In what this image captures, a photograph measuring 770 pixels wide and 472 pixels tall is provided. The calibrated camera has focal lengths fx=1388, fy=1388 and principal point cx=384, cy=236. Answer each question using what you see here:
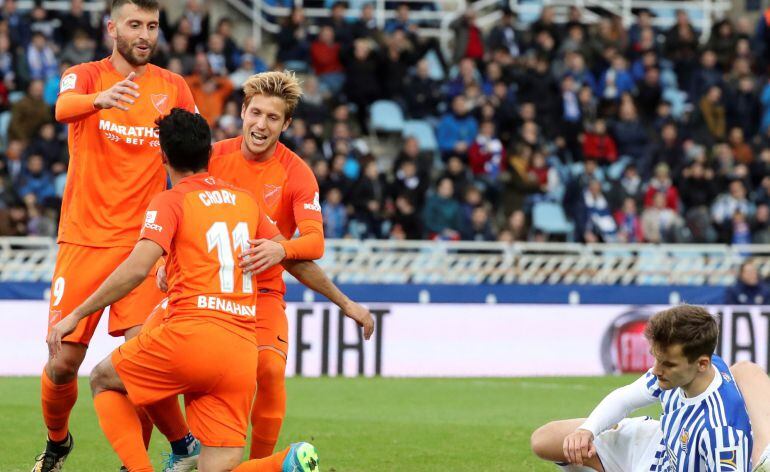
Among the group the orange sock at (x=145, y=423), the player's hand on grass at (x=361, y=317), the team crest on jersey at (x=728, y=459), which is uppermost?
the player's hand on grass at (x=361, y=317)

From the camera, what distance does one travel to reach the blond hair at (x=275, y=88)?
7.39m

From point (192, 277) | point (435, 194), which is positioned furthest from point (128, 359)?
point (435, 194)

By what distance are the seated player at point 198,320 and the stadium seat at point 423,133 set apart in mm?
14355

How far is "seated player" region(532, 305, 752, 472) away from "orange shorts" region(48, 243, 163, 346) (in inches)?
97.4

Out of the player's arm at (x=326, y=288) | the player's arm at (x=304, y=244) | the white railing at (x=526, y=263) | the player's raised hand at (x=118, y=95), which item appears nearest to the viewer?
the player's arm at (x=304, y=244)

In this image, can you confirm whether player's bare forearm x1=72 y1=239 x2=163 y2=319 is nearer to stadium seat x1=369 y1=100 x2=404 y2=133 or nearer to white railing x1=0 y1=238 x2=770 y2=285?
white railing x1=0 y1=238 x2=770 y2=285

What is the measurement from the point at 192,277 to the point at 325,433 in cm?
444

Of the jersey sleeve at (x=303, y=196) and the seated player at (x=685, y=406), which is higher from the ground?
the jersey sleeve at (x=303, y=196)

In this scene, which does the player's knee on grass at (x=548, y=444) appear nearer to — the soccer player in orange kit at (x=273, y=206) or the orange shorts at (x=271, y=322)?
the soccer player in orange kit at (x=273, y=206)

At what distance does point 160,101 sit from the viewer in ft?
25.5

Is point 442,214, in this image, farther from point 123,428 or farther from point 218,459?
point 218,459

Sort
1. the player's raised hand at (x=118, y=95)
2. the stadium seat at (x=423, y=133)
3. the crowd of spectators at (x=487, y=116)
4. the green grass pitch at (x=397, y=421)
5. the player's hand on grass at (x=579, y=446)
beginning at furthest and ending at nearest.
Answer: the stadium seat at (x=423, y=133), the crowd of spectators at (x=487, y=116), the green grass pitch at (x=397, y=421), the player's raised hand at (x=118, y=95), the player's hand on grass at (x=579, y=446)

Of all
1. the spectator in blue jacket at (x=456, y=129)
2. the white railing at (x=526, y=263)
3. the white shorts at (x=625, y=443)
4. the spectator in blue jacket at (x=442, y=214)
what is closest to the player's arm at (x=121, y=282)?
the white shorts at (x=625, y=443)

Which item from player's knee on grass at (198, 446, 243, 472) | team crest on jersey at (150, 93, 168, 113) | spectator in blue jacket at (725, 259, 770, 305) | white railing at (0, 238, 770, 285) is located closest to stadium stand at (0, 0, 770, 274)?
white railing at (0, 238, 770, 285)
